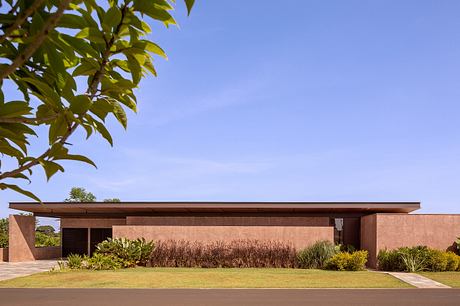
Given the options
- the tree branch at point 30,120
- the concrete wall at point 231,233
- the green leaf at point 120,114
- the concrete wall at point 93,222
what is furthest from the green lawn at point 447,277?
the concrete wall at point 93,222

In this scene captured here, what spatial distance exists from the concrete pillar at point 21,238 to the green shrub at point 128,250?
950cm

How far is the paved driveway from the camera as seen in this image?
1440 cm

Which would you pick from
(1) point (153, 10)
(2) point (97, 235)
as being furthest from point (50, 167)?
(2) point (97, 235)

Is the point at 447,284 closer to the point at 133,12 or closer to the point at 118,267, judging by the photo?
the point at 118,267

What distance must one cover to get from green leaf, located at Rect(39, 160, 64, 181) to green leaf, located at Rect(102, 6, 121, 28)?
0.61 metres

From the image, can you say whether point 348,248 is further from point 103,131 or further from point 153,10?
point 153,10

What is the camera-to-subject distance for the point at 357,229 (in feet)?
112

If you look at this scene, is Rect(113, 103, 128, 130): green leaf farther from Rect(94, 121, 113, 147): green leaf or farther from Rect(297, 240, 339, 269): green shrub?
Rect(297, 240, 339, 269): green shrub

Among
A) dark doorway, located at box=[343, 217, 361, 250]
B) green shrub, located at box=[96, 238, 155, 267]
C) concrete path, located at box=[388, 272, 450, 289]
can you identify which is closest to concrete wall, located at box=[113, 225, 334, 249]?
green shrub, located at box=[96, 238, 155, 267]

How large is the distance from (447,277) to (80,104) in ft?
75.8

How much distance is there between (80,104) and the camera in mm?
1738

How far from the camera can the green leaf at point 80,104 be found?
172 centimetres

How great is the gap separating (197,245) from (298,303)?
1555 centimetres

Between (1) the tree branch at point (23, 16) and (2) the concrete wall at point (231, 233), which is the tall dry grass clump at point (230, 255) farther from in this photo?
(1) the tree branch at point (23, 16)
